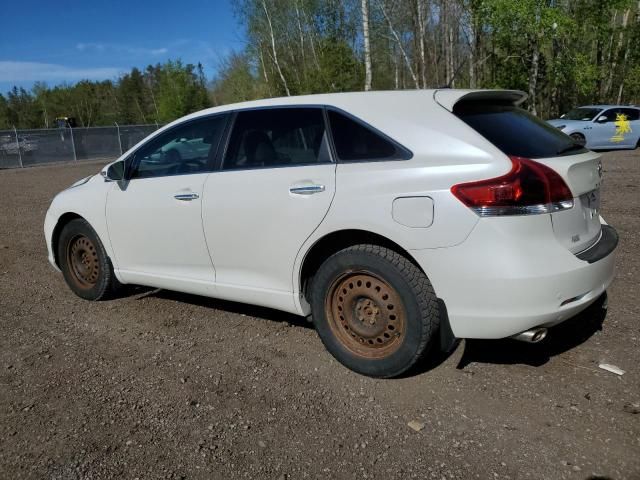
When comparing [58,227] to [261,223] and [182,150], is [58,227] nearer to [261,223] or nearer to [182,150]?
[182,150]

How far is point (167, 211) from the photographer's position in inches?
161

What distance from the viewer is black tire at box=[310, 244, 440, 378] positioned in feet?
9.98

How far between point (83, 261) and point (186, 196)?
1.69 m

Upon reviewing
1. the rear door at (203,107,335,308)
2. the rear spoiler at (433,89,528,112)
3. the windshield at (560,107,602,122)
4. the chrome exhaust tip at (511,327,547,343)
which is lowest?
the chrome exhaust tip at (511,327,547,343)

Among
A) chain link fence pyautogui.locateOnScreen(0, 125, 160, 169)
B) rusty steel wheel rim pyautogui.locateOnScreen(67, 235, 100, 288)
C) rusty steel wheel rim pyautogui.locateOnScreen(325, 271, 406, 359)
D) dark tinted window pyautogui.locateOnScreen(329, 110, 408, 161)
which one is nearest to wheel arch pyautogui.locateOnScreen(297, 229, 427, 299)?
rusty steel wheel rim pyautogui.locateOnScreen(325, 271, 406, 359)

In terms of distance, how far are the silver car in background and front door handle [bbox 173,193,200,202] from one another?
53.7ft

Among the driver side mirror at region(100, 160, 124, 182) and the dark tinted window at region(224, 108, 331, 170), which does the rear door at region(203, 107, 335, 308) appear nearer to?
the dark tinted window at region(224, 108, 331, 170)

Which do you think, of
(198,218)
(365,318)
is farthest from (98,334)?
(365,318)

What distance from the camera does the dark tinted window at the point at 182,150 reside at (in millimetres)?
4000

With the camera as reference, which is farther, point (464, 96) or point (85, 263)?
point (85, 263)

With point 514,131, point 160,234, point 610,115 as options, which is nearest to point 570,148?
point 514,131

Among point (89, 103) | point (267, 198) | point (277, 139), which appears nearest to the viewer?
point (267, 198)

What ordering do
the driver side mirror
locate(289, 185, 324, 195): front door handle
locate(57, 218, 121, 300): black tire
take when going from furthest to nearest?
locate(57, 218, 121, 300): black tire → the driver side mirror → locate(289, 185, 324, 195): front door handle

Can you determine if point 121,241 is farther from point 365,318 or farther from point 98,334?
point 365,318
